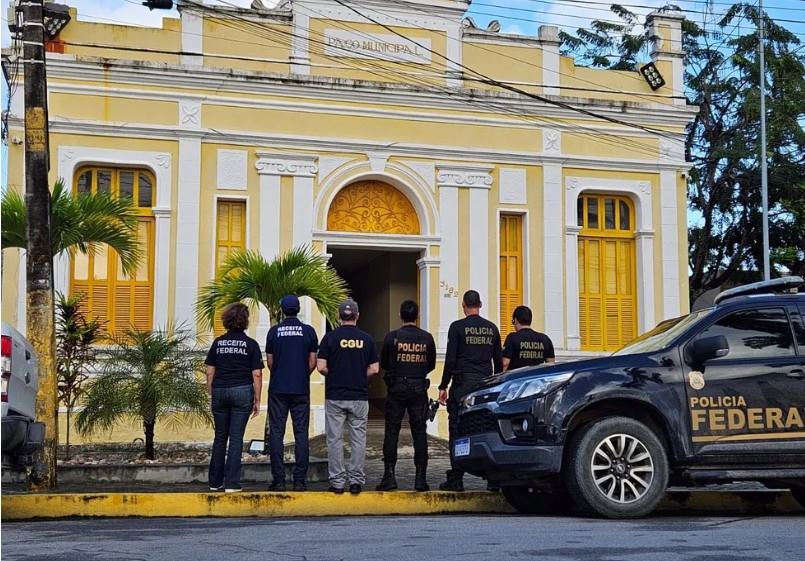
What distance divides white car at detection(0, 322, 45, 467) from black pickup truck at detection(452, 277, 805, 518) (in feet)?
11.2

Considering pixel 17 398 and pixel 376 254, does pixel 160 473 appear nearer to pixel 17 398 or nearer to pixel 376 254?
pixel 17 398

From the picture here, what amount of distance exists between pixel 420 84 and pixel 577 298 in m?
4.49

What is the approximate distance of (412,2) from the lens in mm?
18594

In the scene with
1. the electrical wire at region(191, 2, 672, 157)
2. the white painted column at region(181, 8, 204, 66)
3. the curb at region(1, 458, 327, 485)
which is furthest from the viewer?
the electrical wire at region(191, 2, 672, 157)

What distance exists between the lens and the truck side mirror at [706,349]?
27.6ft

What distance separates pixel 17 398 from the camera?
8.13 meters

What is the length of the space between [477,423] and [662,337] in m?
1.66

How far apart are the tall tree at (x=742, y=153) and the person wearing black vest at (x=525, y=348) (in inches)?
695

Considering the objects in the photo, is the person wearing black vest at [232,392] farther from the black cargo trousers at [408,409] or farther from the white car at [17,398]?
the white car at [17,398]

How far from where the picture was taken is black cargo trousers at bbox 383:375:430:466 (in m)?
9.99

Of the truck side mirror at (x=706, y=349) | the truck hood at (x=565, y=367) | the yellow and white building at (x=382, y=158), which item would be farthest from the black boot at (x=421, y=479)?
the yellow and white building at (x=382, y=158)

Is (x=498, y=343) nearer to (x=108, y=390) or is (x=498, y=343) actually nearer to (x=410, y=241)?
(x=108, y=390)

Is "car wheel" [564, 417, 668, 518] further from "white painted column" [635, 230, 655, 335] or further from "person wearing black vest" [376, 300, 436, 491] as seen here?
"white painted column" [635, 230, 655, 335]

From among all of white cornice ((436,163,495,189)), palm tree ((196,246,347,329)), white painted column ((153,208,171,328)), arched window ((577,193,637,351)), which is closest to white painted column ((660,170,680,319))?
arched window ((577,193,637,351))
